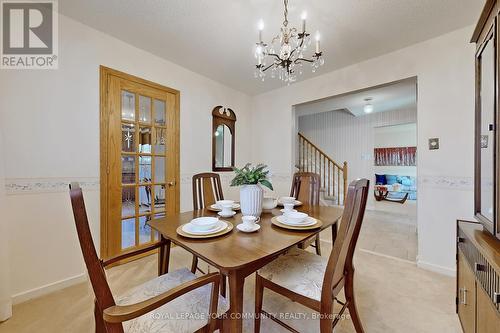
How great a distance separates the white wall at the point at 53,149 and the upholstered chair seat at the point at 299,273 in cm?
191

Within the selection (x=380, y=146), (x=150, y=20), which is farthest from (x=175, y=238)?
(x=380, y=146)

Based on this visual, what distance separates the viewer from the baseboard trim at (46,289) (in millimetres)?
1658

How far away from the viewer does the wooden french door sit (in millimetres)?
2201

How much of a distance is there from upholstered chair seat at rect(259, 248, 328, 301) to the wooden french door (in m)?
1.84

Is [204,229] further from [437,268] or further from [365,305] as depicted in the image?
[437,268]

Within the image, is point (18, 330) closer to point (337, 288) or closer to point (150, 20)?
point (337, 288)

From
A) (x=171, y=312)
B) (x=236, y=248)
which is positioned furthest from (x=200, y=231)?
(x=171, y=312)

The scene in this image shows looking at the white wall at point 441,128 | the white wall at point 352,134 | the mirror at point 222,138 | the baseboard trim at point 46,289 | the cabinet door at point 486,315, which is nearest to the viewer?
the cabinet door at point 486,315

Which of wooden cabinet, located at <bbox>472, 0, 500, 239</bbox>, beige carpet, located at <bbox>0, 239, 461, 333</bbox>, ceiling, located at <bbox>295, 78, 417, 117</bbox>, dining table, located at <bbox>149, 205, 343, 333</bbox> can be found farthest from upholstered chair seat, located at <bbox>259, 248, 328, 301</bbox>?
ceiling, located at <bbox>295, 78, 417, 117</bbox>

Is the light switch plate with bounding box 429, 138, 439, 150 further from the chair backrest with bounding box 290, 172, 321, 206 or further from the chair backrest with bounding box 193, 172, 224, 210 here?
the chair backrest with bounding box 193, 172, 224, 210

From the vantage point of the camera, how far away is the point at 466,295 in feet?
3.99

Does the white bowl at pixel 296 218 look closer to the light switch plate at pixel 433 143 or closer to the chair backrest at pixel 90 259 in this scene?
the chair backrest at pixel 90 259

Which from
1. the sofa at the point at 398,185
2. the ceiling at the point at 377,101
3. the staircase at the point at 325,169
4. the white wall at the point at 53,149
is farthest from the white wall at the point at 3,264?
the sofa at the point at 398,185

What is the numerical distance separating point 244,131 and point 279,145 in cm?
74
